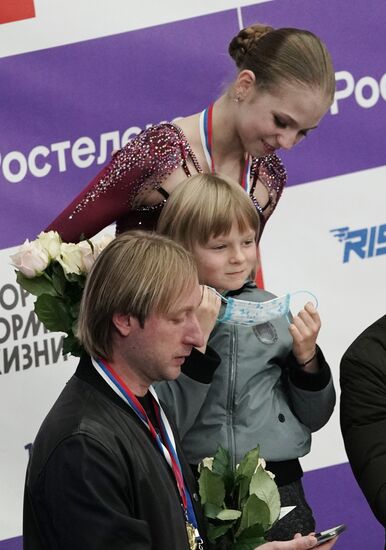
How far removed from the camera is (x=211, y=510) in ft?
9.04

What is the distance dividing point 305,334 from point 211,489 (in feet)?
1.54

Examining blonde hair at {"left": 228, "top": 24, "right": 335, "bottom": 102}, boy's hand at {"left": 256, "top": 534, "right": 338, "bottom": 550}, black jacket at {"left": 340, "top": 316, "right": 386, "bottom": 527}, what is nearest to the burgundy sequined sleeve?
blonde hair at {"left": 228, "top": 24, "right": 335, "bottom": 102}

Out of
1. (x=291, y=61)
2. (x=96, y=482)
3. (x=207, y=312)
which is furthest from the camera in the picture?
(x=291, y=61)

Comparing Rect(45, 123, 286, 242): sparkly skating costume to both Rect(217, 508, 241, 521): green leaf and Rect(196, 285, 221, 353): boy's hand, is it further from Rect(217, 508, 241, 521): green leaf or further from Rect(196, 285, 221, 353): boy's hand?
Rect(217, 508, 241, 521): green leaf

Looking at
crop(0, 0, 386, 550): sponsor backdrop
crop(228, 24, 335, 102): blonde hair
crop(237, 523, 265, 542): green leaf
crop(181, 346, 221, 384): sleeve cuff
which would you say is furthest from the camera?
crop(0, 0, 386, 550): sponsor backdrop

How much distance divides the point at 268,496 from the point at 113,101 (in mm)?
1840

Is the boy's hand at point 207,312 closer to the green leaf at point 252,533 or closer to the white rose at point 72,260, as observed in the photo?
→ the white rose at point 72,260

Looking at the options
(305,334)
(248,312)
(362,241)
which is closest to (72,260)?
(248,312)

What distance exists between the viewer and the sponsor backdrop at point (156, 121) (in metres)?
4.18

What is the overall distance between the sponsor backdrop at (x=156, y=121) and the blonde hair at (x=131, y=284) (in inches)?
67.9

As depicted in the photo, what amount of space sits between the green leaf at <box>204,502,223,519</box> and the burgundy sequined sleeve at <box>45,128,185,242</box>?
0.87 metres

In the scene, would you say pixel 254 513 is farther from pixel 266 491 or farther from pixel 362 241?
pixel 362 241

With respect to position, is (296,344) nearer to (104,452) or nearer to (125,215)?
(125,215)

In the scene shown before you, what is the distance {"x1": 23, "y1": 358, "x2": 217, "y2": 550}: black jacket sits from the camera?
2.29 meters
